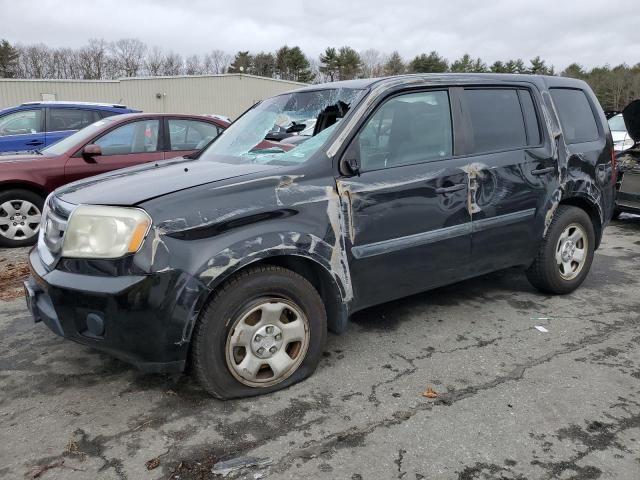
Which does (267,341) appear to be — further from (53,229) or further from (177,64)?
(177,64)

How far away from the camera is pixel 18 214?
6113 mm

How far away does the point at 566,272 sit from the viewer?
4.48 m

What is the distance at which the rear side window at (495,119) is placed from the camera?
3701mm

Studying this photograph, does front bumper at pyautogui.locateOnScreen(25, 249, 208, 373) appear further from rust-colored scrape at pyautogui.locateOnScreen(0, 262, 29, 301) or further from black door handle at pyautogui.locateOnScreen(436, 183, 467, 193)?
rust-colored scrape at pyautogui.locateOnScreen(0, 262, 29, 301)

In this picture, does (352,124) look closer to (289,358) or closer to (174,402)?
(289,358)

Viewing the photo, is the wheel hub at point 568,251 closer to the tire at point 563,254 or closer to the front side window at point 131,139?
the tire at point 563,254

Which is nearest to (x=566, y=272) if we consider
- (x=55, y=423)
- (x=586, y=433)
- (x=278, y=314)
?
(x=586, y=433)

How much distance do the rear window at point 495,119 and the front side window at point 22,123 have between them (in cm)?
755

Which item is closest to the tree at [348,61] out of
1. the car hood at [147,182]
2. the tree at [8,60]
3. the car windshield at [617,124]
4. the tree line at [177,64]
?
the tree line at [177,64]

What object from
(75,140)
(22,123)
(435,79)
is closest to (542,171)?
(435,79)

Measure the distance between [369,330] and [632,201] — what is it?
5057 mm

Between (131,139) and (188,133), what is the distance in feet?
2.45

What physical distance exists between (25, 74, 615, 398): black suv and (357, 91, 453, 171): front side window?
0.01 metres

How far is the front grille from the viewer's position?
109 inches
